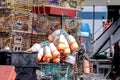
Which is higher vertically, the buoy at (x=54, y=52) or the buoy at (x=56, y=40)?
the buoy at (x=56, y=40)

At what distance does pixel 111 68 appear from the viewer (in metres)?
6.74

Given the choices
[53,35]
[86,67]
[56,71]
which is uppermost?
[53,35]

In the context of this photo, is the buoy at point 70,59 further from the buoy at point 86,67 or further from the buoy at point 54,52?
the buoy at point 86,67

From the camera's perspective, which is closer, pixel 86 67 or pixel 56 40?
pixel 56 40

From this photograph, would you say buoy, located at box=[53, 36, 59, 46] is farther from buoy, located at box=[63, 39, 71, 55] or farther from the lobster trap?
the lobster trap

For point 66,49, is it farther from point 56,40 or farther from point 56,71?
point 56,71

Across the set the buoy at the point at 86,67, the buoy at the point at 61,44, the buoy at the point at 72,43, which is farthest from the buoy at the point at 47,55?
the buoy at the point at 86,67

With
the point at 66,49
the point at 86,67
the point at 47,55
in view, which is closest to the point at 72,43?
the point at 66,49

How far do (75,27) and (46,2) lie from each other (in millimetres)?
681

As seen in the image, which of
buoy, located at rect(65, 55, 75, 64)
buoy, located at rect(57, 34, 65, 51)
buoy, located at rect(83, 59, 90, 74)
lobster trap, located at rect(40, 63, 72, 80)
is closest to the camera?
lobster trap, located at rect(40, 63, 72, 80)

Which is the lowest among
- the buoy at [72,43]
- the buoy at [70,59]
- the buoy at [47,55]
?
the buoy at [70,59]

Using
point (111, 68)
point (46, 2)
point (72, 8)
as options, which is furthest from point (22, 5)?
point (111, 68)

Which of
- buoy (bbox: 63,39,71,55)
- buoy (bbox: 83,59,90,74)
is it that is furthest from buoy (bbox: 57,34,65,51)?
buoy (bbox: 83,59,90,74)

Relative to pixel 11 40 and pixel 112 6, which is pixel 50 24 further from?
pixel 112 6
